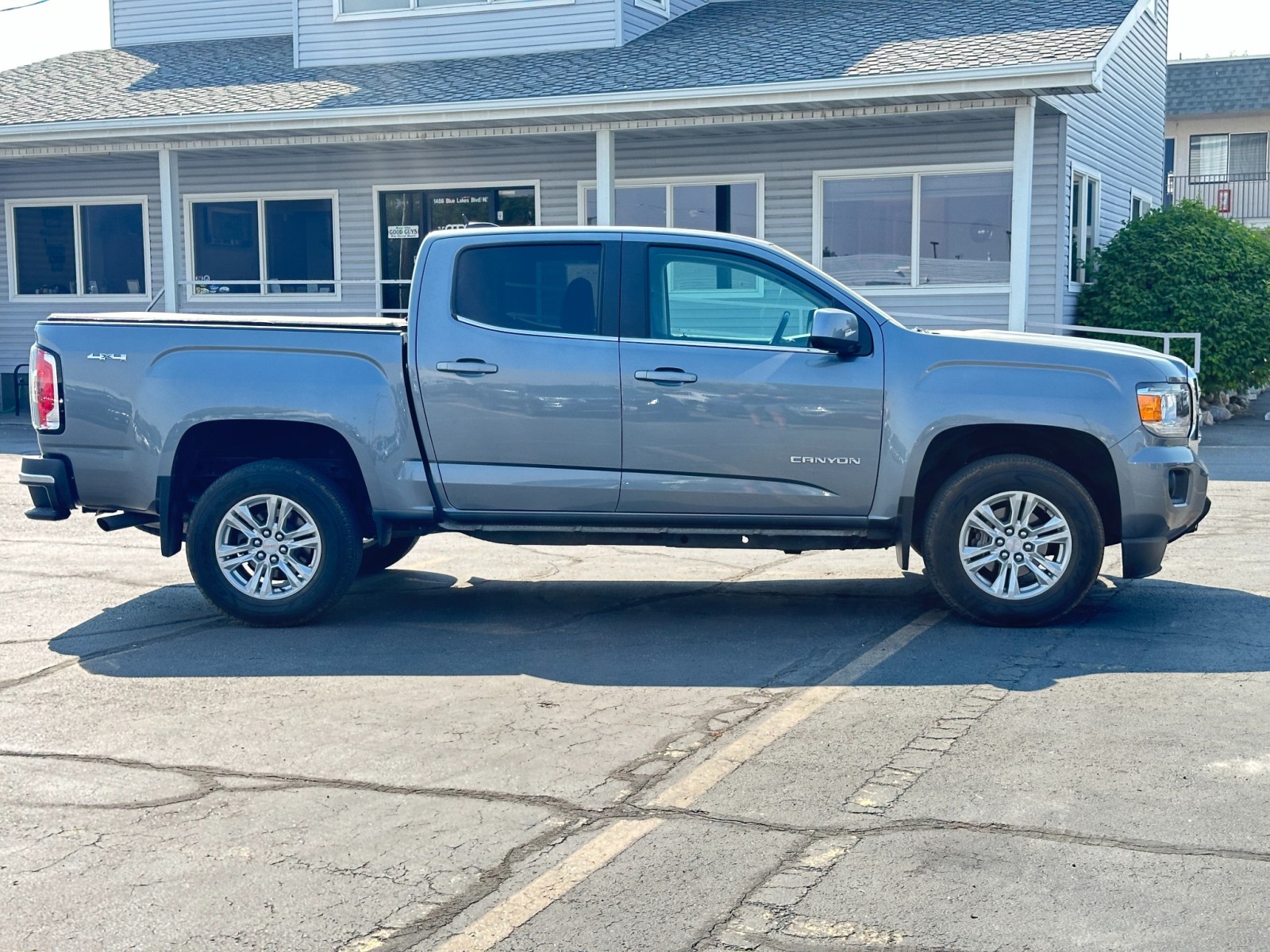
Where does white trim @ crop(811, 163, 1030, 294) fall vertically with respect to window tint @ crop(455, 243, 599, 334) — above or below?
above

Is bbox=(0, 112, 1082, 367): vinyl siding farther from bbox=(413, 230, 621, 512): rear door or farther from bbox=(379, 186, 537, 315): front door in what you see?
bbox=(413, 230, 621, 512): rear door

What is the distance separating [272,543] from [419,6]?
15225 mm

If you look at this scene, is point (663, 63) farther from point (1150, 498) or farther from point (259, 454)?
point (1150, 498)

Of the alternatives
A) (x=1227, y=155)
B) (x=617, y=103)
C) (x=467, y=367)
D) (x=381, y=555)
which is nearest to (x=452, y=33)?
(x=617, y=103)

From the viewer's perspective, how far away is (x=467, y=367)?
25.0 ft

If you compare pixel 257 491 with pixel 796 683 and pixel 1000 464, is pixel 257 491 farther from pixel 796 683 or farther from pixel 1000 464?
pixel 1000 464

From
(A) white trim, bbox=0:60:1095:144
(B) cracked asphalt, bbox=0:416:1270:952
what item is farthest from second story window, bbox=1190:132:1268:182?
(B) cracked asphalt, bbox=0:416:1270:952

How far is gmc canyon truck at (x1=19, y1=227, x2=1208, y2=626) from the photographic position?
744cm

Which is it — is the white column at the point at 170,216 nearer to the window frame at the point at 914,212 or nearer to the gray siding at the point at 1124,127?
the window frame at the point at 914,212

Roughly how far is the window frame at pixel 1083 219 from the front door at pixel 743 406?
12.1 m

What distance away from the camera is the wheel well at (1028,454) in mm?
7543

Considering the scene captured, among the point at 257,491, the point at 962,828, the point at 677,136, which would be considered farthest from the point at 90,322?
the point at 677,136

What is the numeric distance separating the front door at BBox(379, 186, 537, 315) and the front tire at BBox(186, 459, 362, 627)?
13.3m

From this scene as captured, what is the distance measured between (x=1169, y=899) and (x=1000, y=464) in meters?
3.59
